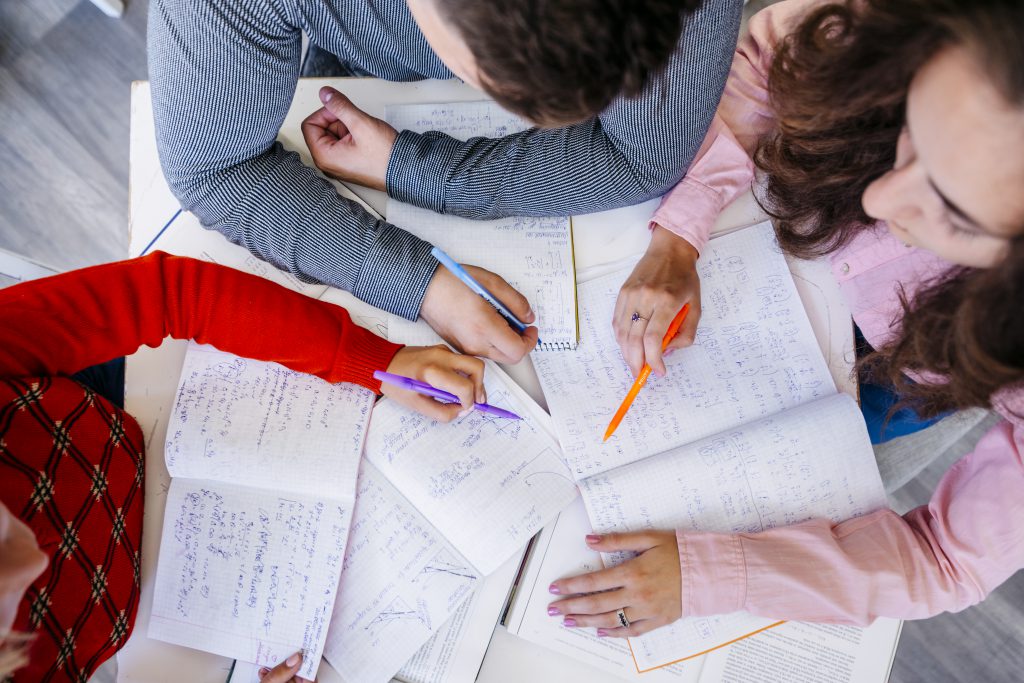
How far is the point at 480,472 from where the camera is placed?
0.90m

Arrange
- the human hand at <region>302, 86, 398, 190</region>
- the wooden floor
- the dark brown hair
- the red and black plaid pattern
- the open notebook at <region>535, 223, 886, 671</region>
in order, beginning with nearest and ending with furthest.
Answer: the dark brown hair, the red and black plaid pattern, the open notebook at <region>535, 223, 886, 671</region>, the human hand at <region>302, 86, 398, 190</region>, the wooden floor

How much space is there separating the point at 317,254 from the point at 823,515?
751 mm

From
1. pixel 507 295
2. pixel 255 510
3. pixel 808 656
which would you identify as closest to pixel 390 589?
pixel 255 510

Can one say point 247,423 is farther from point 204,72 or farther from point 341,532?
point 204,72

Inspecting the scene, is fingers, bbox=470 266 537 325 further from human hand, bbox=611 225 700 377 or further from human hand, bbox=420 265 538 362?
human hand, bbox=611 225 700 377

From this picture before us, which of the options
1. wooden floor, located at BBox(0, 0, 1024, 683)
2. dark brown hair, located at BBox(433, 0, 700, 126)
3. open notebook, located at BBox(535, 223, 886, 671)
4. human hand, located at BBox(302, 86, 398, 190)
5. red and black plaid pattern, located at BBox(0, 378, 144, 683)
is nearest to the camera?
dark brown hair, located at BBox(433, 0, 700, 126)

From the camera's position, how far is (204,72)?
33.5 inches

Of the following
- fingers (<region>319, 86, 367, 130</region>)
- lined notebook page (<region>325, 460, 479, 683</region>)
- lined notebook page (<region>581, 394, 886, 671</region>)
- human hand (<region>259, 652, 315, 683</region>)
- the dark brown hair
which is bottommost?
human hand (<region>259, 652, 315, 683</region>)

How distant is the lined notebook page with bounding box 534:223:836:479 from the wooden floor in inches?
36.3

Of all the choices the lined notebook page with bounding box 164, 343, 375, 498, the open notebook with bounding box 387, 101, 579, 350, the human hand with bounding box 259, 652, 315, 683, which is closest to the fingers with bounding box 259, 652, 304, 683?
the human hand with bounding box 259, 652, 315, 683

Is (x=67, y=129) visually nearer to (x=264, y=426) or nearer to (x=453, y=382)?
(x=264, y=426)

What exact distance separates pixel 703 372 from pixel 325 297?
1.77 ft

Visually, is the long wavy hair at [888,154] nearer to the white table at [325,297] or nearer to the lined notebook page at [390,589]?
the white table at [325,297]

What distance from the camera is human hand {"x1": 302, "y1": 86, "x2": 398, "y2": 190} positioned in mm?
997
